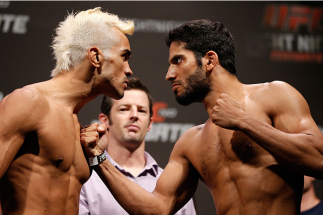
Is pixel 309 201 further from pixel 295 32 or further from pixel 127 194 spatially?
pixel 127 194

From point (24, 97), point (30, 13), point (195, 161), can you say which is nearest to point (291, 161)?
point (195, 161)

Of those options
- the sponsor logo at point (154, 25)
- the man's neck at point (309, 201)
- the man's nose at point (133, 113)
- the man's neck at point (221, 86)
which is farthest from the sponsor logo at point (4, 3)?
the man's neck at point (309, 201)

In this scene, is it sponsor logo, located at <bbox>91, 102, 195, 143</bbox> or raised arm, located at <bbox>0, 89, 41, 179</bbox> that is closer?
raised arm, located at <bbox>0, 89, 41, 179</bbox>

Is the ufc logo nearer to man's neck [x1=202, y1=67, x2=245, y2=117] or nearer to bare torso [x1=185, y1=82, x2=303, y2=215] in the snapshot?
man's neck [x1=202, y1=67, x2=245, y2=117]

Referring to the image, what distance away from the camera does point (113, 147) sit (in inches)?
113

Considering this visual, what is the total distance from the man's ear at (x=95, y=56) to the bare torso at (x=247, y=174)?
754 mm

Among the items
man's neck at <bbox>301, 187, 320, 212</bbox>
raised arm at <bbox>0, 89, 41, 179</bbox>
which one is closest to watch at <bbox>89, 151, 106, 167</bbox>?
raised arm at <bbox>0, 89, 41, 179</bbox>

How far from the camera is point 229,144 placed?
1868 millimetres

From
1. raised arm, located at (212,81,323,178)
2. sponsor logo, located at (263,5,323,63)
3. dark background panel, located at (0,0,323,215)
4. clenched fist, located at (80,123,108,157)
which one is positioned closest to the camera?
raised arm, located at (212,81,323,178)

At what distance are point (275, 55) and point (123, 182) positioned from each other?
2526 millimetres

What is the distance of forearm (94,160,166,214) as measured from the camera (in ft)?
6.34

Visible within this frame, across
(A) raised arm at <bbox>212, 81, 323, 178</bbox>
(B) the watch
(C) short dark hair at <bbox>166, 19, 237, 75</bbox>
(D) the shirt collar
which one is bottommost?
(D) the shirt collar

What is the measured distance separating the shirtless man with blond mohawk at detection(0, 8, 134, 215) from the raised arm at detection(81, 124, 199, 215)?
255 millimetres

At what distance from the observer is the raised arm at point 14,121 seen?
1386mm
